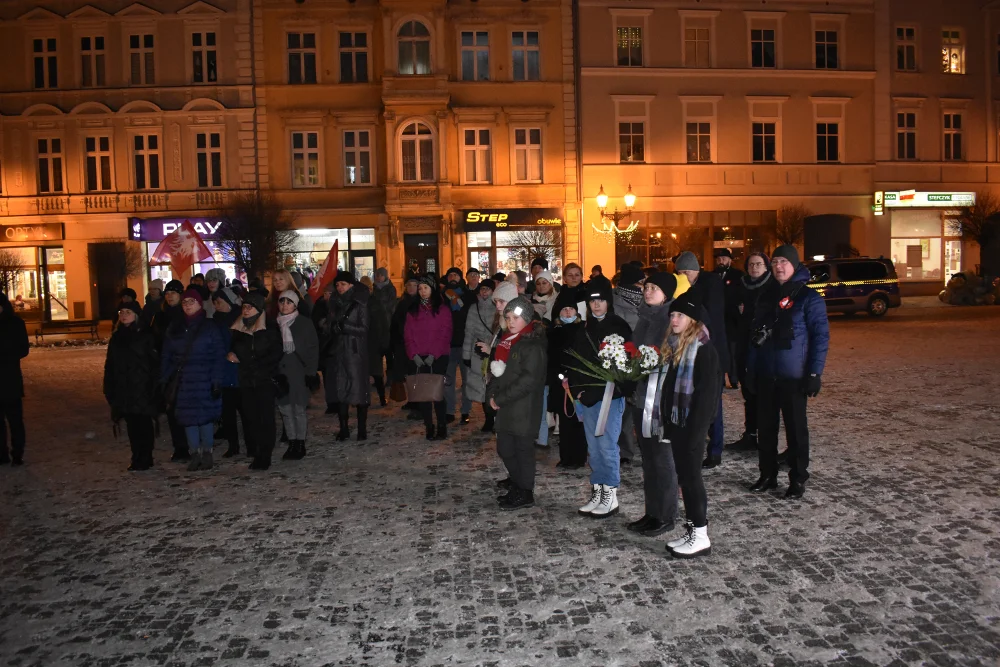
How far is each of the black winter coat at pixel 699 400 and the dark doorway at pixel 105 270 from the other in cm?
3002

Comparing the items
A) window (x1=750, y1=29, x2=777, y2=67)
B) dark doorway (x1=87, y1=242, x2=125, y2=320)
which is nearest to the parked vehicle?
window (x1=750, y1=29, x2=777, y2=67)

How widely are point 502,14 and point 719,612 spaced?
2994cm

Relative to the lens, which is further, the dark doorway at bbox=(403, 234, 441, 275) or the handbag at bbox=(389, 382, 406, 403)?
the dark doorway at bbox=(403, 234, 441, 275)

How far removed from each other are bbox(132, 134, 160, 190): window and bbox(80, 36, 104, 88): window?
2536 millimetres

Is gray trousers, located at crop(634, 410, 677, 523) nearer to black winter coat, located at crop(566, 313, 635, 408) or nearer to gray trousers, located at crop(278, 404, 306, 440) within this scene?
black winter coat, located at crop(566, 313, 635, 408)

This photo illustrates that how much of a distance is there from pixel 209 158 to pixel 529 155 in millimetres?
11844

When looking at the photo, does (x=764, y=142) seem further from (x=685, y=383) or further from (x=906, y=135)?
(x=685, y=383)

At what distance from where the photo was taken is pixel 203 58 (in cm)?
3191

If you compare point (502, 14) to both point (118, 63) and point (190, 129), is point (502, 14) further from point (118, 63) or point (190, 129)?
point (118, 63)

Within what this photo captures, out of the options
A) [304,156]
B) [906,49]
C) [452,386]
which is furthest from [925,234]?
[452,386]

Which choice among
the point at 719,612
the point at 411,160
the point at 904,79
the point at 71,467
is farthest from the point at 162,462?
the point at 904,79

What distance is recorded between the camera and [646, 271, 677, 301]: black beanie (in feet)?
22.7

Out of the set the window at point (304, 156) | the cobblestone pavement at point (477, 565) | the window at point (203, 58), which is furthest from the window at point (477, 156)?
the cobblestone pavement at point (477, 565)

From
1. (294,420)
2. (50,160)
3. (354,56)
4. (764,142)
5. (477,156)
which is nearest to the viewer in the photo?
(294,420)
